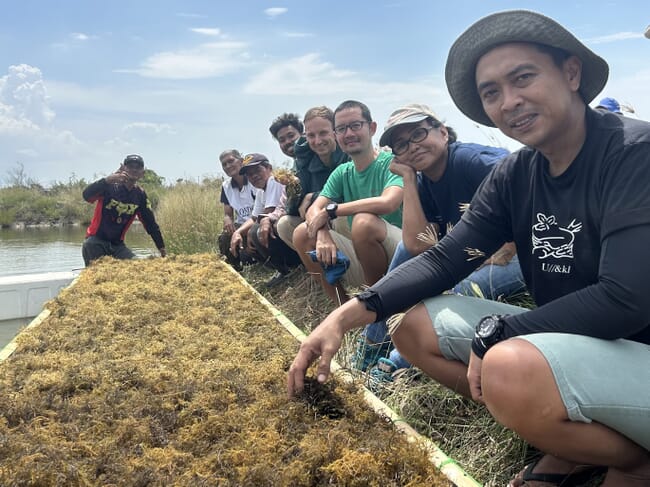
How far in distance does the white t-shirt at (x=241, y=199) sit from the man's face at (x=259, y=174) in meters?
0.55

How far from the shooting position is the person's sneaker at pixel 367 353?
2539 millimetres

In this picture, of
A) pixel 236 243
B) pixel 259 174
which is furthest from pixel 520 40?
pixel 236 243

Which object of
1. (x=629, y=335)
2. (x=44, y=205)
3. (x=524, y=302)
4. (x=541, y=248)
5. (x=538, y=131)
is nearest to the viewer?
(x=629, y=335)

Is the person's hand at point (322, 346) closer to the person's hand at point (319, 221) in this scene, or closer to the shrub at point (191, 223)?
the person's hand at point (319, 221)

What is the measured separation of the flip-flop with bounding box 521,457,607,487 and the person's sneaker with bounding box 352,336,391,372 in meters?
1.11

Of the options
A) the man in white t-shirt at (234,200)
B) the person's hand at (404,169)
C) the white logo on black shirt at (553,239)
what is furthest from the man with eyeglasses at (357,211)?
the man in white t-shirt at (234,200)

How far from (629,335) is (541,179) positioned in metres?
0.48

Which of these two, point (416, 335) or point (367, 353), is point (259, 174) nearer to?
point (367, 353)

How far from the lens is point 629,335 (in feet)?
4.25

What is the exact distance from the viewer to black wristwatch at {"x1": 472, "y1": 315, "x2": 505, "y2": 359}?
1365 millimetres

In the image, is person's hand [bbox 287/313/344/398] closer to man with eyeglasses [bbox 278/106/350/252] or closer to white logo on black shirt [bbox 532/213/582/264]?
white logo on black shirt [bbox 532/213/582/264]

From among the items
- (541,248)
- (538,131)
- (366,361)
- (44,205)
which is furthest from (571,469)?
(44,205)

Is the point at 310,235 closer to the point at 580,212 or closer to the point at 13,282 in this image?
the point at 580,212

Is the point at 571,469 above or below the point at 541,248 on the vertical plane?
below
